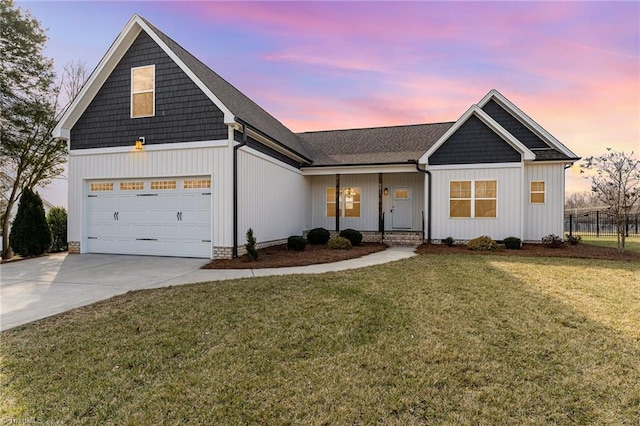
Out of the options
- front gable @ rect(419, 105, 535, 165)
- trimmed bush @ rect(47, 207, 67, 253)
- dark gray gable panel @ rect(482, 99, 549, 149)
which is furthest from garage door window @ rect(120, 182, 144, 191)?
dark gray gable panel @ rect(482, 99, 549, 149)

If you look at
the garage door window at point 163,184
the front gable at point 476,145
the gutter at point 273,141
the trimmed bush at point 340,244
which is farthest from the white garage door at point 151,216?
the front gable at point 476,145

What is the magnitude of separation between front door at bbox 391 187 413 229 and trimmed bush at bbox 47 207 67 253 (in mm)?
13765

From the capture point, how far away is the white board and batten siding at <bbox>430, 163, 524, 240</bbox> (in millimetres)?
12766

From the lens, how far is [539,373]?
3281mm

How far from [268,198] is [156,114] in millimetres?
4517

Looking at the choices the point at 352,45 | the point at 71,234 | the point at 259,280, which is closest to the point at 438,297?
the point at 259,280

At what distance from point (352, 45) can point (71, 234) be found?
39.3ft

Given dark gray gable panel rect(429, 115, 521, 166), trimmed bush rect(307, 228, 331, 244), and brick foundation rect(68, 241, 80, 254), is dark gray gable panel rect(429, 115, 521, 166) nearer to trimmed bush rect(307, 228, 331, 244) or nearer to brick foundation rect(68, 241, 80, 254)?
trimmed bush rect(307, 228, 331, 244)

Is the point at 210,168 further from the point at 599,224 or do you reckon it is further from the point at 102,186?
the point at 599,224

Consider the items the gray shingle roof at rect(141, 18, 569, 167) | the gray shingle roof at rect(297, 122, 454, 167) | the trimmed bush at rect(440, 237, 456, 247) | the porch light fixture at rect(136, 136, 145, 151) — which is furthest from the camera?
the gray shingle roof at rect(297, 122, 454, 167)

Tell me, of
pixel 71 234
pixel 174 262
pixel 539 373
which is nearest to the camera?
pixel 539 373

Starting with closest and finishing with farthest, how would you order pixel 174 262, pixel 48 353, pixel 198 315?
pixel 48 353, pixel 198 315, pixel 174 262

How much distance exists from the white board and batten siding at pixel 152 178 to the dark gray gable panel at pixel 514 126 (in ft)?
38.3

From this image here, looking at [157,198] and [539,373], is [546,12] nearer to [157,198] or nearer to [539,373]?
[539,373]
